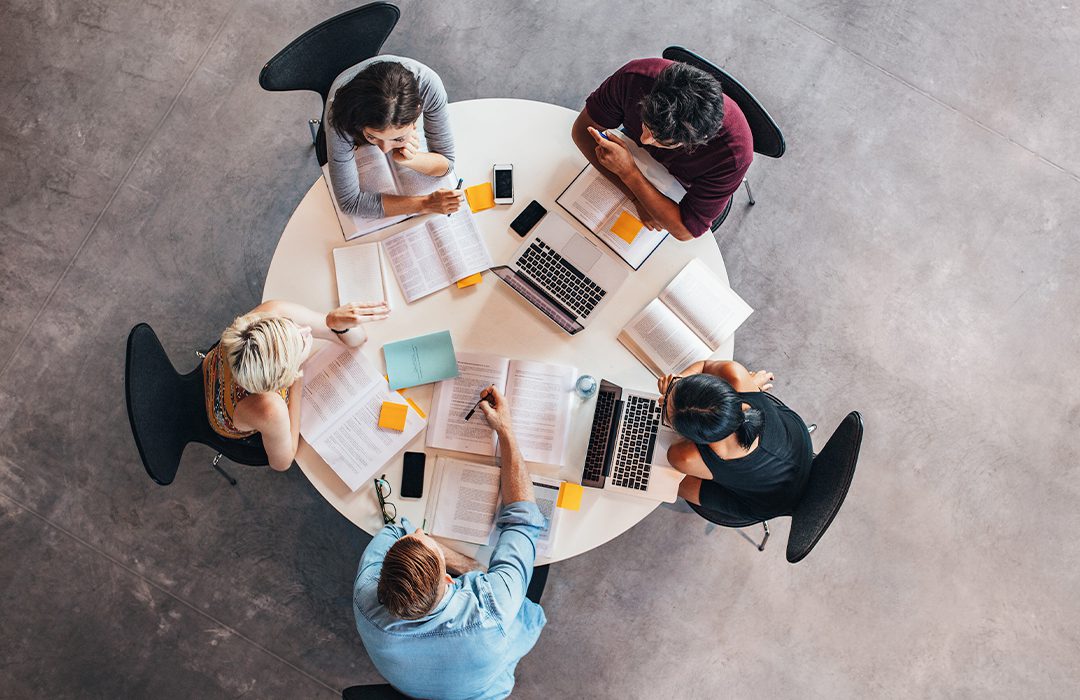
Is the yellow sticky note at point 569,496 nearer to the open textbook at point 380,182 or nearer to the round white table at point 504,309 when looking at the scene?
the round white table at point 504,309

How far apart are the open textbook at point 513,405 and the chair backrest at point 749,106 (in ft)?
3.63

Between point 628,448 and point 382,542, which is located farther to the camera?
point 628,448

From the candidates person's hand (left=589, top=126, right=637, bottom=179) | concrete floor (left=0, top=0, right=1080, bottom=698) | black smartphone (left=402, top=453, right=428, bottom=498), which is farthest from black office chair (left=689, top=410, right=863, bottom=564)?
black smartphone (left=402, top=453, right=428, bottom=498)

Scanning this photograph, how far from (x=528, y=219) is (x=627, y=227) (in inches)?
13.9

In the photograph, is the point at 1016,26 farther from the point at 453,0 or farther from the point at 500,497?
the point at 500,497

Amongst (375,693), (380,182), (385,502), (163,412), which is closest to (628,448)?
(385,502)

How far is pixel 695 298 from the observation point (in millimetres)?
2535

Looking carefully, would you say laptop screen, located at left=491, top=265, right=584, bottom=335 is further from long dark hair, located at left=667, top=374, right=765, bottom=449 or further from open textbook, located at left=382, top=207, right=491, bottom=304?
long dark hair, located at left=667, top=374, right=765, bottom=449

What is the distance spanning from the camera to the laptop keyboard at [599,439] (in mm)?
2479

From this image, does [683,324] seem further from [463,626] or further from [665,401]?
[463,626]

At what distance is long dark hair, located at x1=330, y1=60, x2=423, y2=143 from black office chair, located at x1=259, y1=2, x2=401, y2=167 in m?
0.56

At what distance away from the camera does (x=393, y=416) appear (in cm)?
248

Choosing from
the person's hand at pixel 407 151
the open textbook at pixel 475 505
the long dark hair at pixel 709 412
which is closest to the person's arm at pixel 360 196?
the person's hand at pixel 407 151

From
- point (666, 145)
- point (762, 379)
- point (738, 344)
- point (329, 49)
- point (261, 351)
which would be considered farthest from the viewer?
point (738, 344)
